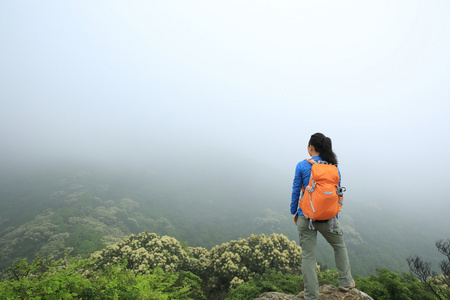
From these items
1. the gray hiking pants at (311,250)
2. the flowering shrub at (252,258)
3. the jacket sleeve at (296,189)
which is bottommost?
the flowering shrub at (252,258)

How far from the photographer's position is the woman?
12.5ft

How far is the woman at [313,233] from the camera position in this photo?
3.81 m

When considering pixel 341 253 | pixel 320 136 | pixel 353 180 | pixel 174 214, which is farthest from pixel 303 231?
pixel 353 180

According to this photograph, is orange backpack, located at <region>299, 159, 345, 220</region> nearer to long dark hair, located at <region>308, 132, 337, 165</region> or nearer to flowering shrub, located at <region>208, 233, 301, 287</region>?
long dark hair, located at <region>308, 132, 337, 165</region>

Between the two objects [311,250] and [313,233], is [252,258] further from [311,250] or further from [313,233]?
[313,233]

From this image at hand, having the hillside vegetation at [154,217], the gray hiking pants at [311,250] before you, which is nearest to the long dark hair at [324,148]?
the gray hiking pants at [311,250]

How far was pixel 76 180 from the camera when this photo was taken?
47.0 meters

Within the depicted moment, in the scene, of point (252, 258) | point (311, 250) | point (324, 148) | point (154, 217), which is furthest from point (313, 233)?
point (154, 217)

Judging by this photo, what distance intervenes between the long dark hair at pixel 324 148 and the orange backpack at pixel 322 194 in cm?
19

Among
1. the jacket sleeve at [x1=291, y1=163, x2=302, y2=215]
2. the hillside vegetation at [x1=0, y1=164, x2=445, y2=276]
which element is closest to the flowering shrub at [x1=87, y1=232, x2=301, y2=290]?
the jacket sleeve at [x1=291, y1=163, x2=302, y2=215]

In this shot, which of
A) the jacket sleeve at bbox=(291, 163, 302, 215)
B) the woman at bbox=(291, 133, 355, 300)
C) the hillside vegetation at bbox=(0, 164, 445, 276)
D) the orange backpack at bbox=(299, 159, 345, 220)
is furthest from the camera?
the hillside vegetation at bbox=(0, 164, 445, 276)

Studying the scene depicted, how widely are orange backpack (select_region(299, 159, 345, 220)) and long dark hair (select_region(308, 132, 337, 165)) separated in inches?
7.4

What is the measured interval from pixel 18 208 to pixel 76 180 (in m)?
14.6

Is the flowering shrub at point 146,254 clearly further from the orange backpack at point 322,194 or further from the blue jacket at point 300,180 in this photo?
the orange backpack at point 322,194
